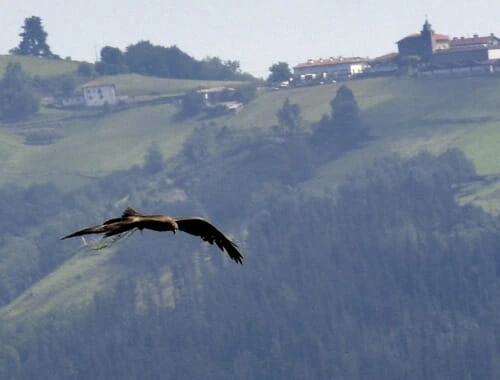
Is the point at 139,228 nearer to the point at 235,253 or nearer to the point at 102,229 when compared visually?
the point at 102,229

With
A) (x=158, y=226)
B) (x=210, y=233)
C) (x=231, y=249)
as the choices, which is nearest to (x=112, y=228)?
(x=158, y=226)

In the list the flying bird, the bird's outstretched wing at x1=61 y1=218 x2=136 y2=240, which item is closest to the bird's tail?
the flying bird

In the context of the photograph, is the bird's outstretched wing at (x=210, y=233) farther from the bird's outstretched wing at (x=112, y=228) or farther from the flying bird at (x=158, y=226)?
the bird's outstretched wing at (x=112, y=228)

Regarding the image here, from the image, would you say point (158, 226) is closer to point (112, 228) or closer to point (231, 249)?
point (112, 228)

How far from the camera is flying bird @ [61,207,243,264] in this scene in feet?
75.0

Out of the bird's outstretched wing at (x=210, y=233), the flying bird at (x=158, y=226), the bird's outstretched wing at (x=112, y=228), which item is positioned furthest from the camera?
the bird's outstretched wing at (x=210, y=233)

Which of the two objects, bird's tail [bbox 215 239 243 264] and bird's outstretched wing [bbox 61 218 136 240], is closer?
bird's outstretched wing [bbox 61 218 136 240]

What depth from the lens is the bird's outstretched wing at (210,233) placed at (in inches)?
973

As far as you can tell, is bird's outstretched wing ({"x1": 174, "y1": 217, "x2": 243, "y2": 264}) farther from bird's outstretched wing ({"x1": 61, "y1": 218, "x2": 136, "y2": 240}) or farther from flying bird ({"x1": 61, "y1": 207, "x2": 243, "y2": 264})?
bird's outstretched wing ({"x1": 61, "y1": 218, "x2": 136, "y2": 240})

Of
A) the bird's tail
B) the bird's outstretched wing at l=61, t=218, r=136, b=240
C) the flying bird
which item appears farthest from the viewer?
the bird's tail

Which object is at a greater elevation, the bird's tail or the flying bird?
the flying bird

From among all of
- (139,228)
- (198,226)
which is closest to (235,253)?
(198,226)

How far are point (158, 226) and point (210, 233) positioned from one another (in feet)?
7.15

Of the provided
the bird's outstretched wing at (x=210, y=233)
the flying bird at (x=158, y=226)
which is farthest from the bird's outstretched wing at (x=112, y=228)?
the bird's outstretched wing at (x=210, y=233)
